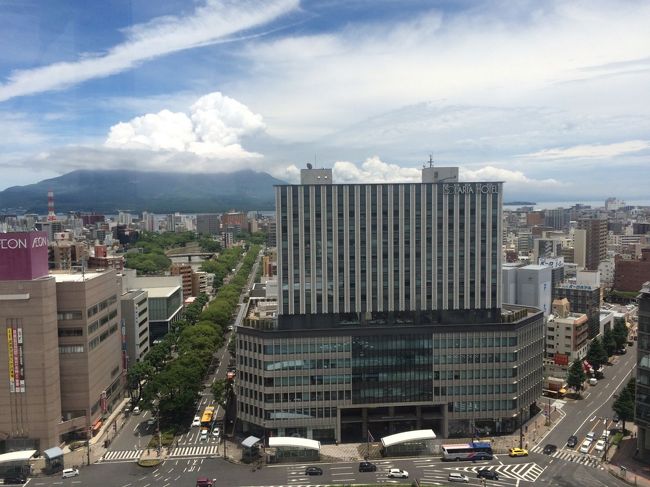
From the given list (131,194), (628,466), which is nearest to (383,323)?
(628,466)

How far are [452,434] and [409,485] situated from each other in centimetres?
710

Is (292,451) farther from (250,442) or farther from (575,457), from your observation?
(575,457)

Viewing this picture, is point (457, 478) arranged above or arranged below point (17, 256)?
below

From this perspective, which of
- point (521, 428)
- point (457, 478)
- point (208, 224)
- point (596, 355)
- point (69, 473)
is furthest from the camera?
point (208, 224)

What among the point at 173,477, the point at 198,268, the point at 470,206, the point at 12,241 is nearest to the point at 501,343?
the point at 470,206

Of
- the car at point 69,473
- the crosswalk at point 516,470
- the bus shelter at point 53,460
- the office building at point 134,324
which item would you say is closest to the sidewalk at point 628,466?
A: the crosswalk at point 516,470

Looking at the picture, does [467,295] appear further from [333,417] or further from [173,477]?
[173,477]

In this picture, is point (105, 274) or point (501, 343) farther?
point (105, 274)

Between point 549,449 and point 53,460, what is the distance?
24.8 metres

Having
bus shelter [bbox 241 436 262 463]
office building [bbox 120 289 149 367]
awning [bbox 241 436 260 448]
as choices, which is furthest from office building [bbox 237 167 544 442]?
office building [bbox 120 289 149 367]

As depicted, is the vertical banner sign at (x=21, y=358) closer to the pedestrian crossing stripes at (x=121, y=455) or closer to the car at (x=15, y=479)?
the car at (x=15, y=479)

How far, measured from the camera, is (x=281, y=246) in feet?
97.4

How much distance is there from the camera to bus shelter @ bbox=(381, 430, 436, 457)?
2756 cm

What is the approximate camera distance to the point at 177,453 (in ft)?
92.4
